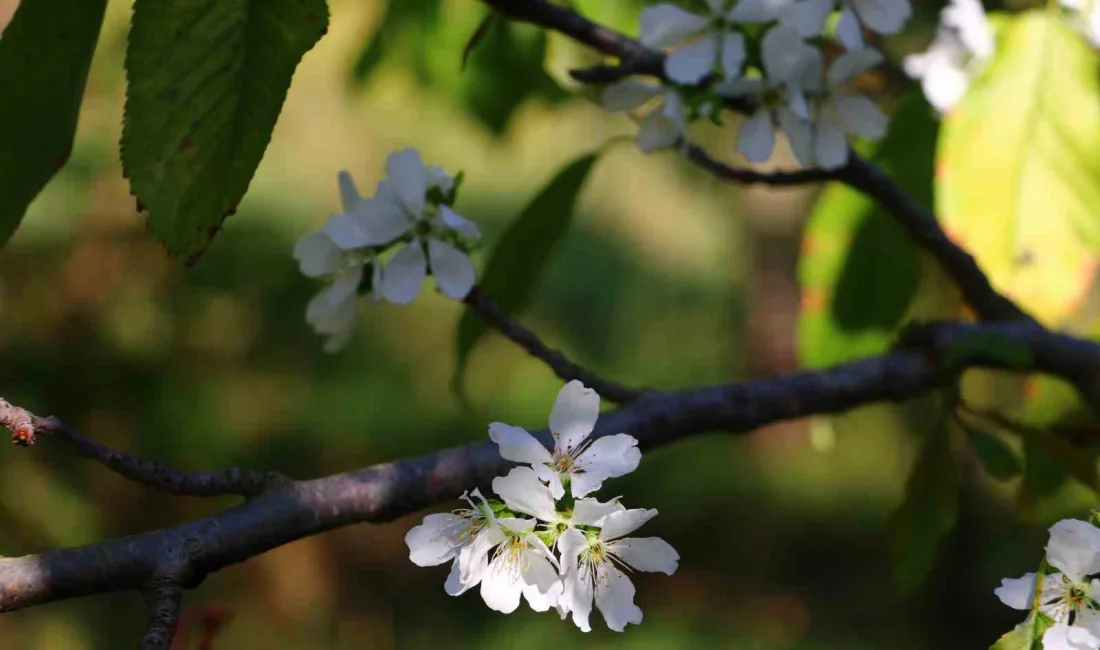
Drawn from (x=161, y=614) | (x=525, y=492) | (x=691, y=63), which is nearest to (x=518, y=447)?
(x=525, y=492)

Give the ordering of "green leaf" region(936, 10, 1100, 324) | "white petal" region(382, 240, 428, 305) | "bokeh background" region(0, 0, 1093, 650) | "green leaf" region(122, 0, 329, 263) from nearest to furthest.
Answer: "green leaf" region(122, 0, 329, 263) < "white petal" region(382, 240, 428, 305) < "green leaf" region(936, 10, 1100, 324) < "bokeh background" region(0, 0, 1093, 650)

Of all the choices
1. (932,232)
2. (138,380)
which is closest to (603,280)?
(138,380)

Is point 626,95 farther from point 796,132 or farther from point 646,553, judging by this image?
point 646,553

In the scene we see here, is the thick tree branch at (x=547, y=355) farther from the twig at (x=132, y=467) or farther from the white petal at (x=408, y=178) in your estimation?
the twig at (x=132, y=467)

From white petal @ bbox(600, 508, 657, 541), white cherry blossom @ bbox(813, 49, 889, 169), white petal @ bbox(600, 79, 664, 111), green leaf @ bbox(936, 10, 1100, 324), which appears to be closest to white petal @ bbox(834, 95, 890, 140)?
white cherry blossom @ bbox(813, 49, 889, 169)

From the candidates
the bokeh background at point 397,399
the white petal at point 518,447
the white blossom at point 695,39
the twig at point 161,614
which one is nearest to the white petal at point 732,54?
the white blossom at point 695,39

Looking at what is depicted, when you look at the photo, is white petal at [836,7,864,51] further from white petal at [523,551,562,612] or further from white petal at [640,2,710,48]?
white petal at [523,551,562,612]
